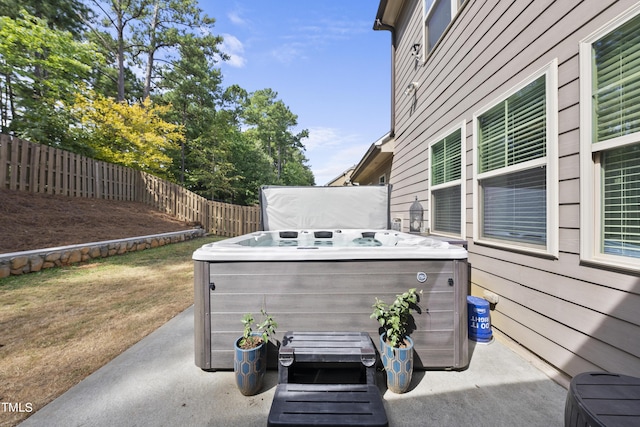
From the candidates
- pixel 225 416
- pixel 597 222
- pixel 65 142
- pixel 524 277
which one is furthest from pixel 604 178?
pixel 65 142

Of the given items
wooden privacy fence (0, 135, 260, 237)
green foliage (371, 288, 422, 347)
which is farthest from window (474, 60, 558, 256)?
wooden privacy fence (0, 135, 260, 237)

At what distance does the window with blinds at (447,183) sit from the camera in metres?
2.83

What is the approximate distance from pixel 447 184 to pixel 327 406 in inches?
105

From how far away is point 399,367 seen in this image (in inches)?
57.3

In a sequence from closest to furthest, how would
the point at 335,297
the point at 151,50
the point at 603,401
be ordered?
1. the point at 603,401
2. the point at 335,297
3. the point at 151,50

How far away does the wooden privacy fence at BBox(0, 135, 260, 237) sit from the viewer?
5478 millimetres

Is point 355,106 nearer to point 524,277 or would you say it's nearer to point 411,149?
point 411,149

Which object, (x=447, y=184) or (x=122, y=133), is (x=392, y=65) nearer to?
(x=447, y=184)

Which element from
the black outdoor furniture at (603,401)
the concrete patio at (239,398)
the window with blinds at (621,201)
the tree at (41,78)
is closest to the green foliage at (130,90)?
the tree at (41,78)

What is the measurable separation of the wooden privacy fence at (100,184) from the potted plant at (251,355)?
7.25 metres

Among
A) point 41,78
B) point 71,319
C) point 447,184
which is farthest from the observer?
point 41,78

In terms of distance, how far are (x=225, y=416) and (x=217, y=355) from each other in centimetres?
40

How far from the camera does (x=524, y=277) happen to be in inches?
75.0

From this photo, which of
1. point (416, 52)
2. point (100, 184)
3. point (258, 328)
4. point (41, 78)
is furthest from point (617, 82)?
point (41, 78)
